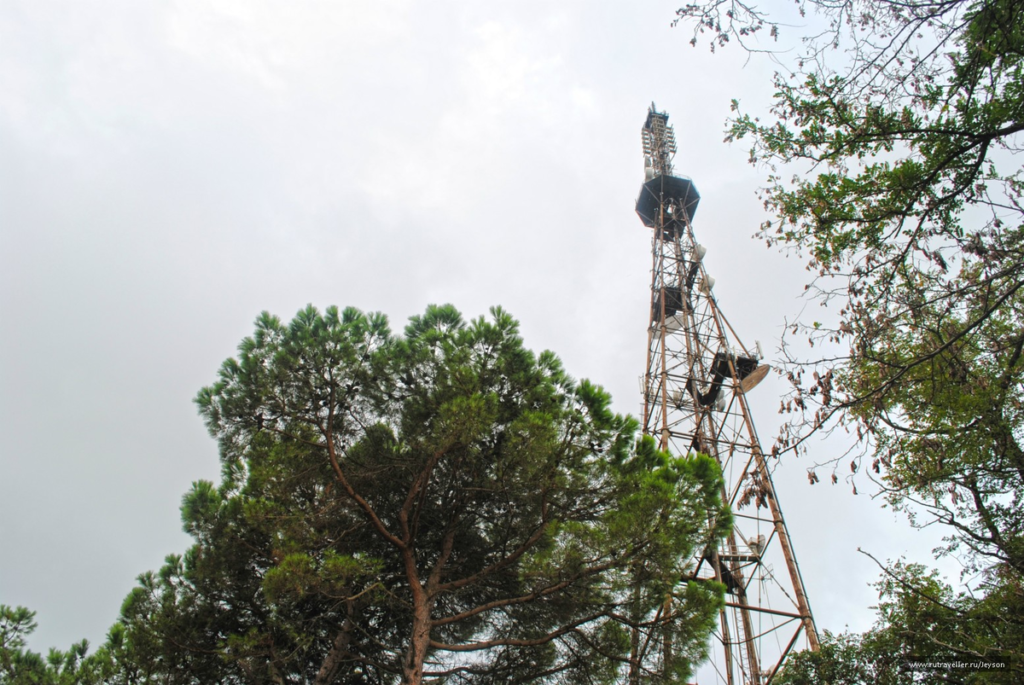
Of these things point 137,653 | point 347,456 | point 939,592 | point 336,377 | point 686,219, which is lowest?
point 137,653

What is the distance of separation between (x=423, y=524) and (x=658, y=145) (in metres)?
17.8

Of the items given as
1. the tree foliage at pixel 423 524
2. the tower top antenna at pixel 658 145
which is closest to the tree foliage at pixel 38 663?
the tree foliage at pixel 423 524

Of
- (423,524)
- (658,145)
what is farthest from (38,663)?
(658,145)

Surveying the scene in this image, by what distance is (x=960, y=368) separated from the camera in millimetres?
3709

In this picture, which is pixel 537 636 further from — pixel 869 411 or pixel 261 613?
pixel 869 411

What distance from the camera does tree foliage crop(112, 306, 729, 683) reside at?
20.8 ft

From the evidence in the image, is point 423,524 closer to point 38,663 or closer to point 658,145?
point 38,663

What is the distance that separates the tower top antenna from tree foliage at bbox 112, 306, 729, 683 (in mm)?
15234

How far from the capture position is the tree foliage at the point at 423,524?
6.33 meters

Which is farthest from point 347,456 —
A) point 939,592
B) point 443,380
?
point 939,592

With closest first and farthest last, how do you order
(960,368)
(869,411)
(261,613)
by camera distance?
(960,368) < (869,411) < (261,613)

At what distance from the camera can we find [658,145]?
21.7 meters

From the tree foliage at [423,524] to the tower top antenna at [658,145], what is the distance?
15234 millimetres

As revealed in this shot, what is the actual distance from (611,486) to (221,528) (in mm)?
4678
